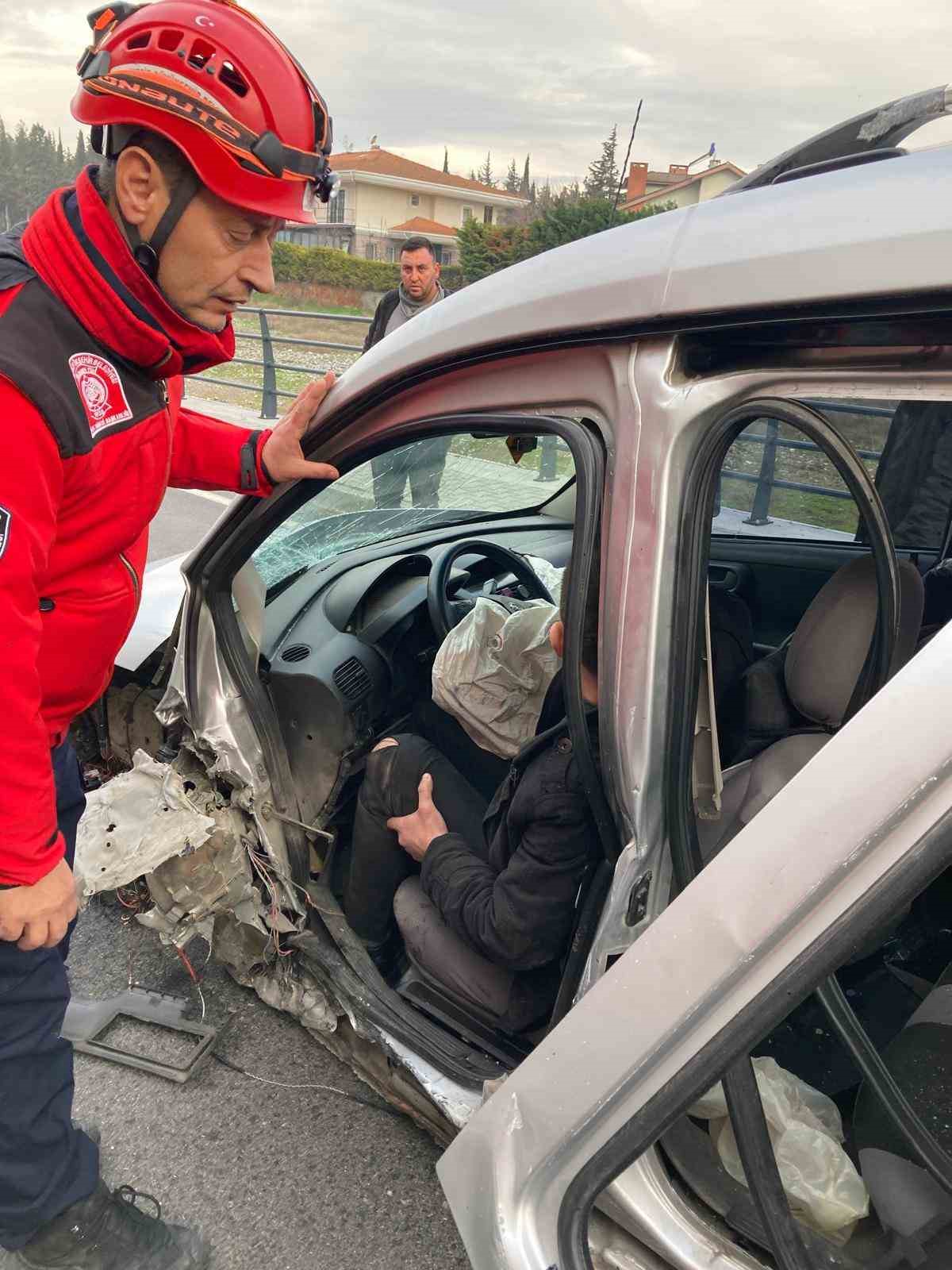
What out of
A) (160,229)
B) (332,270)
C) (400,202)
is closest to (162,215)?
(160,229)

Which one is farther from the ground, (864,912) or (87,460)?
(87,460)

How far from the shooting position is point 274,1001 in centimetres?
229

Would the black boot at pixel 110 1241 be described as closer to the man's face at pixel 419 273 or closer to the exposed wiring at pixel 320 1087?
the exposed wiring at pixel 320 1087

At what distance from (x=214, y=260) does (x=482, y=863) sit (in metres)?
1.23

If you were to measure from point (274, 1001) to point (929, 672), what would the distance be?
192 cm

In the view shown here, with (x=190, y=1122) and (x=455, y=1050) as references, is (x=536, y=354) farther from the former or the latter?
(x=190, y=1122)

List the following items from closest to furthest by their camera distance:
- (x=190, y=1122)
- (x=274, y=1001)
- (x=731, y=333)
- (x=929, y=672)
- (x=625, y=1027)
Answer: (x=929, y=672)
(x=625, y=1027)
(x=731, y=333)
(x=190, y=1122)
(x=274, y=1001)

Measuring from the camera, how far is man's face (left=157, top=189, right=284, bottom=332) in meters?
1.41

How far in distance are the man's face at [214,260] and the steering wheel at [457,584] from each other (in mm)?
1176

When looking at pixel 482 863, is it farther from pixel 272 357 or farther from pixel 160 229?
pixel 272 357

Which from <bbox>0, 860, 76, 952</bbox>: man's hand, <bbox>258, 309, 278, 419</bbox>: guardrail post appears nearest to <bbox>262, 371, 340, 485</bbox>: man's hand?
<bbox>0, 860, 76, 952</bbox>: man's hand

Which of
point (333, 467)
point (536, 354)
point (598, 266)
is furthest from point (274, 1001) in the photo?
point (598, 266)

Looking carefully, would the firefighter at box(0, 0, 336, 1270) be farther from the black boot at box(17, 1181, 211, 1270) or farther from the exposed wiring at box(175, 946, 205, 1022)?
the exposed wiring at box(175, 946, 205, 1022)

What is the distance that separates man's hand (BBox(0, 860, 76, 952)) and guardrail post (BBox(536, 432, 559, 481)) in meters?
1.51
